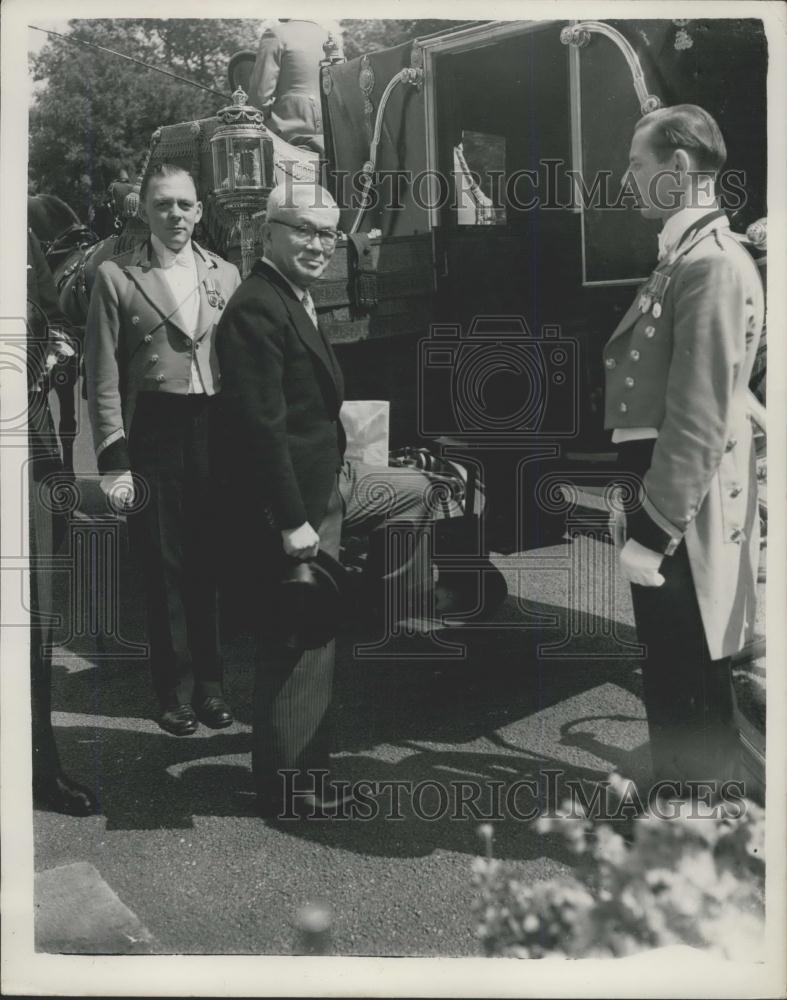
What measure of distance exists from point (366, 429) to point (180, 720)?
1.15 m

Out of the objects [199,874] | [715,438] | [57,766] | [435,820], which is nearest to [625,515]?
[715,438]

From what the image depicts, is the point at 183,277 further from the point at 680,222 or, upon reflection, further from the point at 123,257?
the point at 680,222

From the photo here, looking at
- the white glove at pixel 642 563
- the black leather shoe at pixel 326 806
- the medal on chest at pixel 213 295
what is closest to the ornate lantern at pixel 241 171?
the medal on chest at pixel 213 295

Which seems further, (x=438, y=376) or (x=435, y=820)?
(x=438, y=376)

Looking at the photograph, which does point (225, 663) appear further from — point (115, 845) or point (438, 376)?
point (438, 376)

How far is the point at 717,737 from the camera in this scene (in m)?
3.28

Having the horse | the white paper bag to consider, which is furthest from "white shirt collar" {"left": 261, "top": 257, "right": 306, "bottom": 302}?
the horse

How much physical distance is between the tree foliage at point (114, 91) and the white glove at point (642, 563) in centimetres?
188

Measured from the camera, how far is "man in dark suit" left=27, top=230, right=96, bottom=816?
3.31 meters

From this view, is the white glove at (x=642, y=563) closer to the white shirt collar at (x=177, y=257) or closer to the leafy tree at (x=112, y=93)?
the white shirt collar at (x=177, y=257)

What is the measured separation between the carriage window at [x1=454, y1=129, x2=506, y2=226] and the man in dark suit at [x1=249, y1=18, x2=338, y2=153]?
0.59 m

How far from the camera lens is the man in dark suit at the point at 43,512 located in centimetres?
331

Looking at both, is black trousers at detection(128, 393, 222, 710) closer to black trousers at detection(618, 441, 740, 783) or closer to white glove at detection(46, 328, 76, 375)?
white glove at detection(46, 328, 76, 375)

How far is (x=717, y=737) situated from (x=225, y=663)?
1.60 metres
